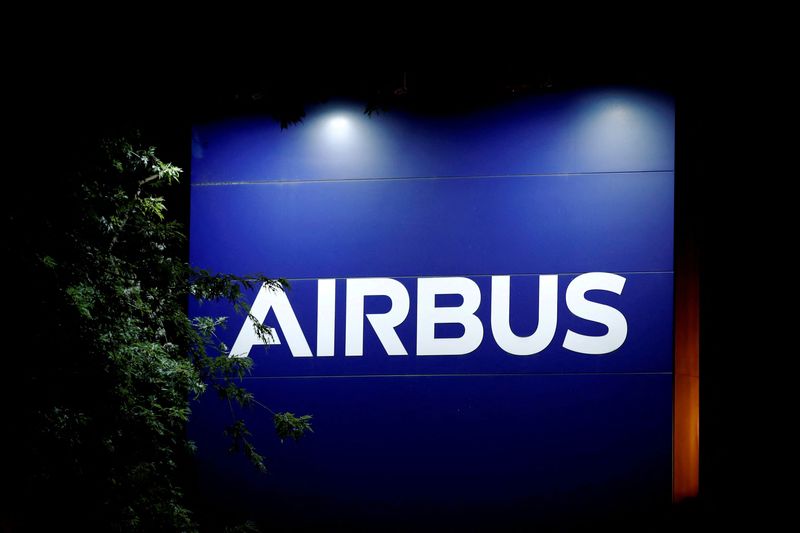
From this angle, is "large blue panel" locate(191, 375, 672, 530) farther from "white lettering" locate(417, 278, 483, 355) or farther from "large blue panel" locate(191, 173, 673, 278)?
"large blue panel" locate(191, 173, 673, 278)

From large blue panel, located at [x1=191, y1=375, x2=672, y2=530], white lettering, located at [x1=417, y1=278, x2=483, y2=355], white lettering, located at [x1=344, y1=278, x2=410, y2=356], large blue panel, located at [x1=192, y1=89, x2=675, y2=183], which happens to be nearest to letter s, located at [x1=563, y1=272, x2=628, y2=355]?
large blue panel, located at [x1=191, y1=375, x2=672, y2=530]

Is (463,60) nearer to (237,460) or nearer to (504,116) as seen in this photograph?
(504,116)

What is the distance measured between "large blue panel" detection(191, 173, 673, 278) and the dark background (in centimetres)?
69

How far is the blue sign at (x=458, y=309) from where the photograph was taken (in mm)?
6848

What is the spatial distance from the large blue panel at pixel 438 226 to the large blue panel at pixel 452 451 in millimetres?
984

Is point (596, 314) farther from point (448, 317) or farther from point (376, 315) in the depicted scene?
point (376, 315)

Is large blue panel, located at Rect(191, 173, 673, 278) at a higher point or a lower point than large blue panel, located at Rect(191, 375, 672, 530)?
higher

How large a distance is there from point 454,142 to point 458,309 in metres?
1.45

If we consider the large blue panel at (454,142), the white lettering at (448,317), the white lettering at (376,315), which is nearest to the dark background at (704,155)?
the large blue panel at (454,142)

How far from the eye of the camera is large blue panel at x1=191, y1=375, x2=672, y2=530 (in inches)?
268

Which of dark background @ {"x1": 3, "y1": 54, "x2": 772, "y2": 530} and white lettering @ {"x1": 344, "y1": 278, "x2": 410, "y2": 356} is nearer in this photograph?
dark background @ {"x1": 3, "y1": 54, "x2": 772, "y2": 530}

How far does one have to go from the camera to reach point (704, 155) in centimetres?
452

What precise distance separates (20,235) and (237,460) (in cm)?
Result: 363

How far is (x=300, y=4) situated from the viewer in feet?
8.41
